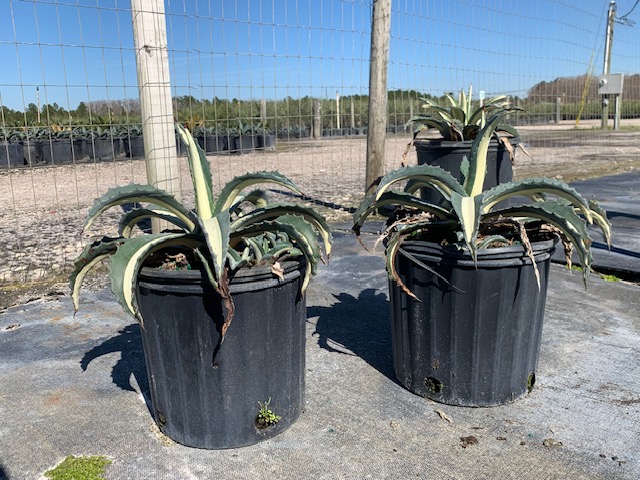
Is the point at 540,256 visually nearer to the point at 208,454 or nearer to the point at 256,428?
the point at 256,428

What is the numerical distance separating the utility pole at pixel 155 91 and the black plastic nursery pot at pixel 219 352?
2.44m

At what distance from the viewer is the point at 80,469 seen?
2086 mm

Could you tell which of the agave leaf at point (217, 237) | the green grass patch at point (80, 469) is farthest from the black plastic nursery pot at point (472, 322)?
the green grass patch at point (80, 469)

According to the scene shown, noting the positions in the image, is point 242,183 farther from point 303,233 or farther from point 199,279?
point 199,279

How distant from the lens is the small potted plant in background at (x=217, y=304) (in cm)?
206

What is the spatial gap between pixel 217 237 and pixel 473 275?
103cm

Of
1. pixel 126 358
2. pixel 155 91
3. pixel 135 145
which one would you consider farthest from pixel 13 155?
pixel 126 358

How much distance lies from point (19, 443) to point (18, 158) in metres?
13.8

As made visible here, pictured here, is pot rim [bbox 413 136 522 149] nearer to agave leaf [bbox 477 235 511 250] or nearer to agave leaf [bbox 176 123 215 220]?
agave leaf [bbox 477 235 511 250]

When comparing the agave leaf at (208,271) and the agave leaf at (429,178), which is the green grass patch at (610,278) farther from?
the agave leaf at (208,271)

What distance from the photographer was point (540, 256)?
2.41m

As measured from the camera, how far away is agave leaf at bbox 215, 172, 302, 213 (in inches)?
87.4

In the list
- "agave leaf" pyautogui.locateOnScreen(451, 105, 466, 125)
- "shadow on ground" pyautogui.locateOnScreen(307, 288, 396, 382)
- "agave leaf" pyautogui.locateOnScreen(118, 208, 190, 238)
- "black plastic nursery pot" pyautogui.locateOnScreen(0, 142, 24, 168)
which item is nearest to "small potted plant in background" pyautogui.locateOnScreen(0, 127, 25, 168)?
"black plastic nursery pot" pyautogui.locateOnScreen(0, 142, 24, 168)

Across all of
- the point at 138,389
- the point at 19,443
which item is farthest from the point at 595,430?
the point at 19,443
